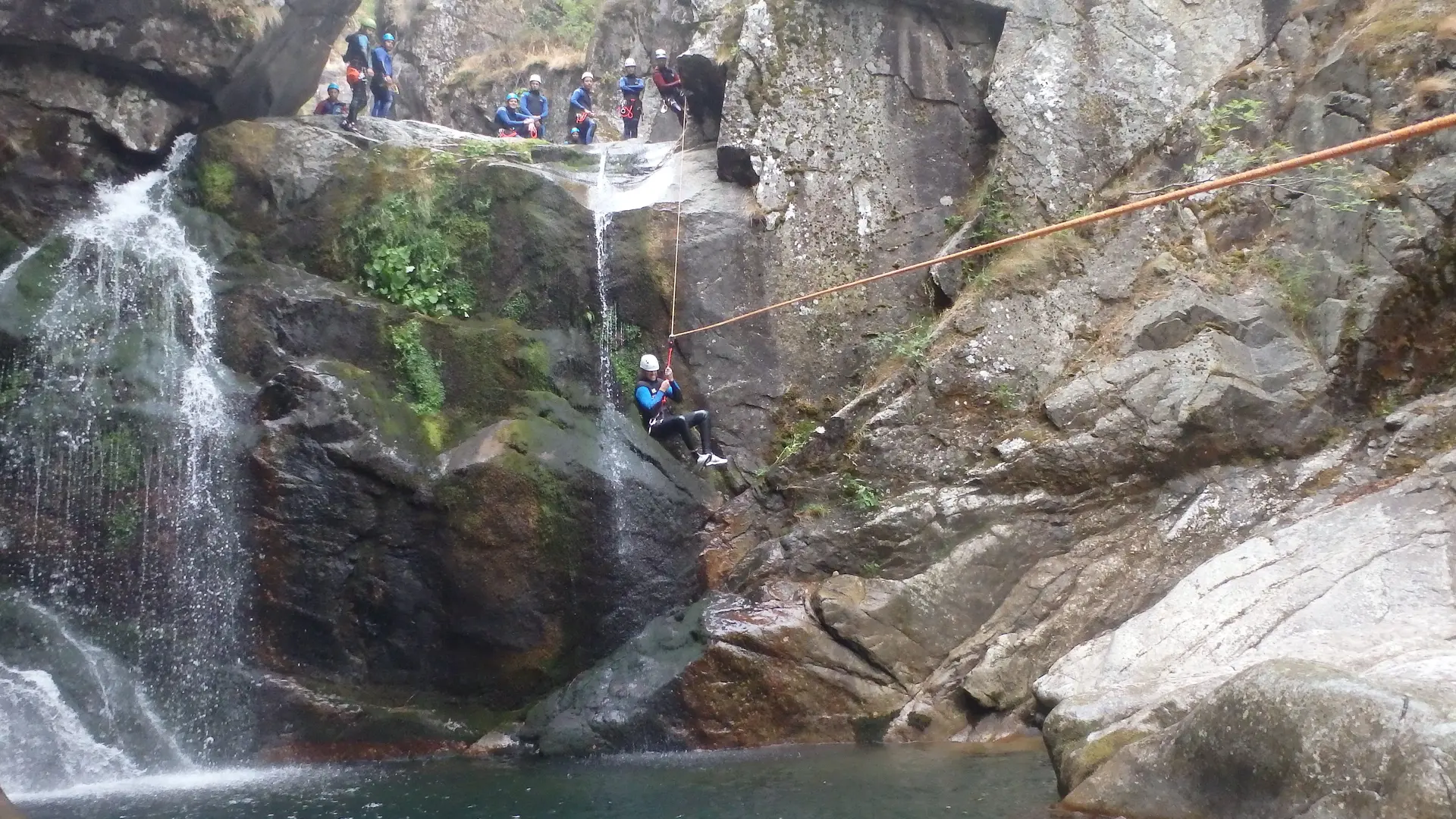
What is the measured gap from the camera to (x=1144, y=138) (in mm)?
12906

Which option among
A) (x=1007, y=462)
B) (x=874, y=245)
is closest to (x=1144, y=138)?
(x=874, y=245)

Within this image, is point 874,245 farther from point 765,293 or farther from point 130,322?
point 130,322

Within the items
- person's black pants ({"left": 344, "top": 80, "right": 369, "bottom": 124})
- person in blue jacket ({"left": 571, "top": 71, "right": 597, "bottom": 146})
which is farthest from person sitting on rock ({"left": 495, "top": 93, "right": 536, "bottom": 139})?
person's black pants ({"left": 344, "top": 80, "right": 369, "bottom": 124})

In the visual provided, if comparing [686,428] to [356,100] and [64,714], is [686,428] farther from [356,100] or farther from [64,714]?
[64,714]

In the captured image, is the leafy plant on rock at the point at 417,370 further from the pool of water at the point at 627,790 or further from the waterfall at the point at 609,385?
the pool of water at the point at 627,790

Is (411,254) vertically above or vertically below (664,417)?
above

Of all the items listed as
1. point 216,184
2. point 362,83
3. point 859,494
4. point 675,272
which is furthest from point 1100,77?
point 216,184

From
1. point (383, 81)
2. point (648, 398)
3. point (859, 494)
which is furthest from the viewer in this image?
point (383, 81)

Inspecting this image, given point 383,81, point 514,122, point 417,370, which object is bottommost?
point 417,370

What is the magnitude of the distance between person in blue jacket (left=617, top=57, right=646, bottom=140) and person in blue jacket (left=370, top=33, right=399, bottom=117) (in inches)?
155

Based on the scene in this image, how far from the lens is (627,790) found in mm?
8281

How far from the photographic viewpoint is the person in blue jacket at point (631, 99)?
17734mm

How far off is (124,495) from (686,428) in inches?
232

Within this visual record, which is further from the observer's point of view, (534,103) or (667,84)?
(534,103)
